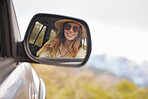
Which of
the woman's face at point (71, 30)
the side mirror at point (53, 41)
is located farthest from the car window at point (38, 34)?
the woman's face at point (71, 30)

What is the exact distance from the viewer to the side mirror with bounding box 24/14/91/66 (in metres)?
0.97

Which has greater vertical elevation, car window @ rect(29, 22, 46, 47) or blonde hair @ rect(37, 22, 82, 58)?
car window @ rect(29, 22, 46, 47)

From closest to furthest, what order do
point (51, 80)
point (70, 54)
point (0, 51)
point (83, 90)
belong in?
point (0, 51) < point (70, 54) < point (51, 80) < point (83, 90)

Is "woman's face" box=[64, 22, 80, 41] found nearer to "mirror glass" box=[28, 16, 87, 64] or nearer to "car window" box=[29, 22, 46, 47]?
"mirror glass" box=[28, 16, 87, 64]

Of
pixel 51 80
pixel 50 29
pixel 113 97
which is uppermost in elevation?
pixel 50 29

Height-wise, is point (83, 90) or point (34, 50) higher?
point (34, 50)

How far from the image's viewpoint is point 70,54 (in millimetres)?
1047

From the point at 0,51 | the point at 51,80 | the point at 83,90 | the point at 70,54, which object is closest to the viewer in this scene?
the point at 0,51

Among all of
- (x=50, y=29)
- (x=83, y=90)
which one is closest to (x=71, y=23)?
(x=50, y=29)

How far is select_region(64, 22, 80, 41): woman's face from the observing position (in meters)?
1.04

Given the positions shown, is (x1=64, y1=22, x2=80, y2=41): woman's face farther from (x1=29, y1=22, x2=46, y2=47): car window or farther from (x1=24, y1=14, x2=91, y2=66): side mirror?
(x1=29, y1=22, x2=46, y2=47): car window

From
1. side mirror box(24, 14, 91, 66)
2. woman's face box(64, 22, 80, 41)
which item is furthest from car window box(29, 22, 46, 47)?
woman's face box(64, 22, 80, 41)

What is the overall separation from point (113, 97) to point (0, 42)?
272 inches

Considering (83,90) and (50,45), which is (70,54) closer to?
(50,45)
